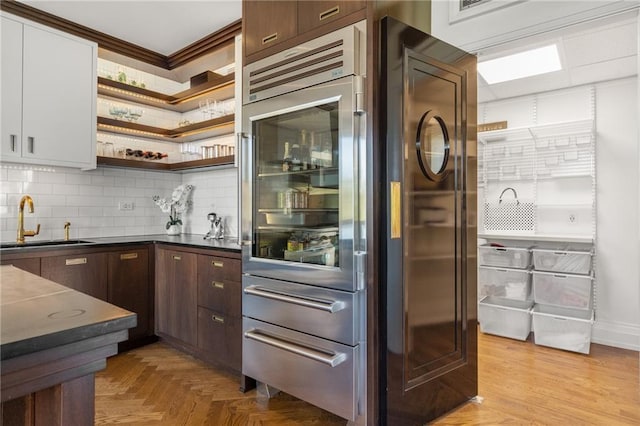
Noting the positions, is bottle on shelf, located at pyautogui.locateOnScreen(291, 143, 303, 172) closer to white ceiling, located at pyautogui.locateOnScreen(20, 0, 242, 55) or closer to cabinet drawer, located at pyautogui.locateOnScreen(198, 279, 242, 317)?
cabinet drawer, located at pyautogui.locateOnScreen(198, 279, 242, 317)

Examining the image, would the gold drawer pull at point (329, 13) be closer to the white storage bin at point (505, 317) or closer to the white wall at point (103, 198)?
the white wall at point (103, 198)

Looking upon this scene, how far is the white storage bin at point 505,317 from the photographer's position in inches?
136

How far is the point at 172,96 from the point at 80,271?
1915 mm

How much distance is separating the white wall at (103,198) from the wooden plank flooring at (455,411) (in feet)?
4.17

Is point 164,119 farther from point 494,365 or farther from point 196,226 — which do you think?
point 494,365

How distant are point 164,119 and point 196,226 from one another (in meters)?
1.20

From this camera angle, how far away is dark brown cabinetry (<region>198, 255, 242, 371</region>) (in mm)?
2521

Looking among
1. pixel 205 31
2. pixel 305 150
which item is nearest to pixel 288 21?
pixel 305 150

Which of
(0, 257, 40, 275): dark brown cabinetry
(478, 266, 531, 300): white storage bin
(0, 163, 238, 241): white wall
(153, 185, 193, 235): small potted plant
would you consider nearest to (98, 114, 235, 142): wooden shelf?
(0, 163, 238, 241): white wall

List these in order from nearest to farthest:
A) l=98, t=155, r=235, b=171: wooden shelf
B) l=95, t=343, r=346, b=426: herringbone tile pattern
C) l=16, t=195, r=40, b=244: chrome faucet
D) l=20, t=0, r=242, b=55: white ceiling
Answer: l=95, t=343, r=346, b=426: herringbone tile pattern
l=20, t=0, r=242, b=55: white ceiling
l=16, t=195, r=40, b=244: chrome faucet
l=98, t=155, r=235, b=171: wooden shelf

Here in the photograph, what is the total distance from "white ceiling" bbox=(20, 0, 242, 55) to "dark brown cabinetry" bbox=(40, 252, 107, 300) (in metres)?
1.90

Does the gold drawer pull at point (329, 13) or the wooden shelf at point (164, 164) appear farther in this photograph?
the wooden shelf at point (164, 164)

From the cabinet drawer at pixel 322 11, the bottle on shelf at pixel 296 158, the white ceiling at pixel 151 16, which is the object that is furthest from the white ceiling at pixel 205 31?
the bottle on shelf at pixel 296 158

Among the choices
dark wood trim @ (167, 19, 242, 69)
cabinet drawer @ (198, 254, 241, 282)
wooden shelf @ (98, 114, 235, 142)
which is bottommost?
cabinet drawer @ (198, 254, 241, 282)
